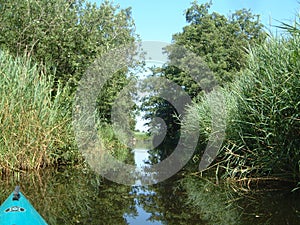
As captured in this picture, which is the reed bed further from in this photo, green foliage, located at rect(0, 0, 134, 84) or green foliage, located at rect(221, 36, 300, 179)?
green foliage, located at rect(0, 0, 134, 84)

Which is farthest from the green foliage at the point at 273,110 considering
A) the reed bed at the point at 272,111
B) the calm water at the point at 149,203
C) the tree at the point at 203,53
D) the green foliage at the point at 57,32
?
the tree at the point at 203,53

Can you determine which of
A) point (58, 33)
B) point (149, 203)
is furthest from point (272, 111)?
point (58, 33)

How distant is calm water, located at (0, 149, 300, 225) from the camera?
4.20 m

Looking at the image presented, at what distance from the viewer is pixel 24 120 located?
21.8 ft

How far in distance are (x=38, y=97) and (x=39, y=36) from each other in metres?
4.98

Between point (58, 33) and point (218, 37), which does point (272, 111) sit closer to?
point (58, 33)

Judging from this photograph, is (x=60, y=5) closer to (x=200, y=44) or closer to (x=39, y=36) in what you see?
(x=39, y=36)

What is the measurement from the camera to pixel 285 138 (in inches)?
206

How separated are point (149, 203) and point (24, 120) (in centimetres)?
301

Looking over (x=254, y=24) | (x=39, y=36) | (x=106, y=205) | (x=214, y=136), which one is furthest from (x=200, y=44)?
(x=106, y=205)

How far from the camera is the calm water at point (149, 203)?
420 cm

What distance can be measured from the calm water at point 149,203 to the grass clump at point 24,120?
39cm

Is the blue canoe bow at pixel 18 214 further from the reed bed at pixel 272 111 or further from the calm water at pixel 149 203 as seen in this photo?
the reed bed at pixel 272 111

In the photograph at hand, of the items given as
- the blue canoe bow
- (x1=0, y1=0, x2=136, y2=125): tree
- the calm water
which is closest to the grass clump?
the calm water
